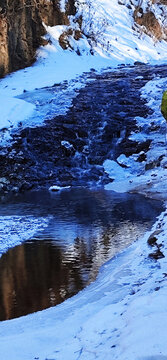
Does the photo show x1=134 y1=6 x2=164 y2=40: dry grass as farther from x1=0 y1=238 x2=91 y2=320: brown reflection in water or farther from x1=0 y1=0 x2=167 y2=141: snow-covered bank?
x1=0 y1=238 x2=91 y2=320: brown reflection in water

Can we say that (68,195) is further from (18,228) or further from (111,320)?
(111,320)

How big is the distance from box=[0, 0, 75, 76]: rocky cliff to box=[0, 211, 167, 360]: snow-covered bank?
62.4 ft

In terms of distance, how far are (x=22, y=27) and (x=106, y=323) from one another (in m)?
22.6

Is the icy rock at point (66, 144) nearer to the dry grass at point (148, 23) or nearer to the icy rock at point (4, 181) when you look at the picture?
the icy rock at point (4, 181)

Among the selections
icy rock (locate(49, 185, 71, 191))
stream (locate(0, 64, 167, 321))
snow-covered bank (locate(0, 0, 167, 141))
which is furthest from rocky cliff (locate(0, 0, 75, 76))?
icy rock (locate(49, 185, 71, 191))

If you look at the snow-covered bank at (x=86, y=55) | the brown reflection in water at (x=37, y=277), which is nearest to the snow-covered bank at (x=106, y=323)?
the brown reflection in water at (x=37, y=277)

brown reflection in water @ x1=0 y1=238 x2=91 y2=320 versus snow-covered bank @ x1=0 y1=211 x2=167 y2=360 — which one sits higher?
snow-covered bank @ x1=0 y1=211 x2=167 y2=360

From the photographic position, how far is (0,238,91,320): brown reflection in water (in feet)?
21.6

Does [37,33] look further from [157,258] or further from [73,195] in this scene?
[157,258]

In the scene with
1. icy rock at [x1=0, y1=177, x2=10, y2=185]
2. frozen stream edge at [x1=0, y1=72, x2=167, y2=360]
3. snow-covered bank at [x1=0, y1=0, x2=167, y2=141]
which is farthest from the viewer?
snow-covered bank at [x1=0, y1=0, x2=167, y2=141]

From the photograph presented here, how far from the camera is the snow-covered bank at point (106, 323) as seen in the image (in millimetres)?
4179

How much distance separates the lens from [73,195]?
1462cm

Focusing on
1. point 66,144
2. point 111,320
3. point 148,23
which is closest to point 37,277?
point 111,320

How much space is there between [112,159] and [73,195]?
12.4 ft
